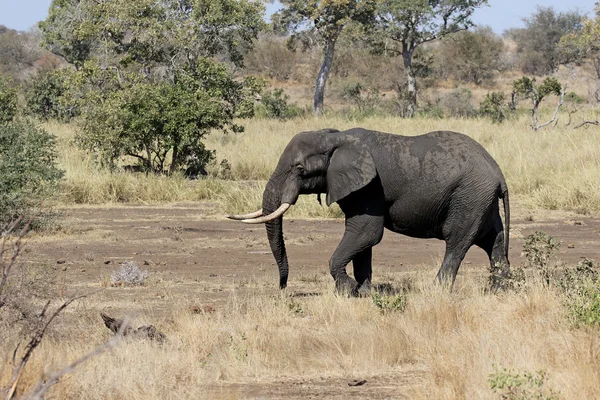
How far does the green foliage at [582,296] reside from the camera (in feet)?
25.8

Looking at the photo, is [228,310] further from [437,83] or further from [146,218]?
[437,83]

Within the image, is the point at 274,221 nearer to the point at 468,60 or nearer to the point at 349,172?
the point at 349,172

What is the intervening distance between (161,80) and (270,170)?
3.01 meters

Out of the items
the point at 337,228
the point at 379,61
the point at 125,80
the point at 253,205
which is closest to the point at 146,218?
the point at 253,205

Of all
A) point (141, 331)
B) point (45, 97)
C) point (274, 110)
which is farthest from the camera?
point (274, 110)

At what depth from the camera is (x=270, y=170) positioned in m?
21.5

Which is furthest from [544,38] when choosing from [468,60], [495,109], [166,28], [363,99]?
[166,28]

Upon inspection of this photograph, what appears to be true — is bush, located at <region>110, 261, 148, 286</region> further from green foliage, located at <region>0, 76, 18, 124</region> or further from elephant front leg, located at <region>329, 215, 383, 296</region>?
green foliage, located at <region>0, 76, 18, 124</region>

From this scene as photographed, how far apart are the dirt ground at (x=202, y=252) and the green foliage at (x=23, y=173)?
0.52 meters

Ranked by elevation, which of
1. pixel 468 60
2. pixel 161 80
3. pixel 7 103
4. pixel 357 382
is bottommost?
pixel 357 382

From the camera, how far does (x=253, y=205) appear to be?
54.9 feet

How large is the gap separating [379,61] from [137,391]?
49226 mm

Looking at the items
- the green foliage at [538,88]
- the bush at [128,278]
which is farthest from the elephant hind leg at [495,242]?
the green foliage at [538,88]

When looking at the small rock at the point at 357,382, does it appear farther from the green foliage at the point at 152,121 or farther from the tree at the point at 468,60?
the tree at the point at 468,60
